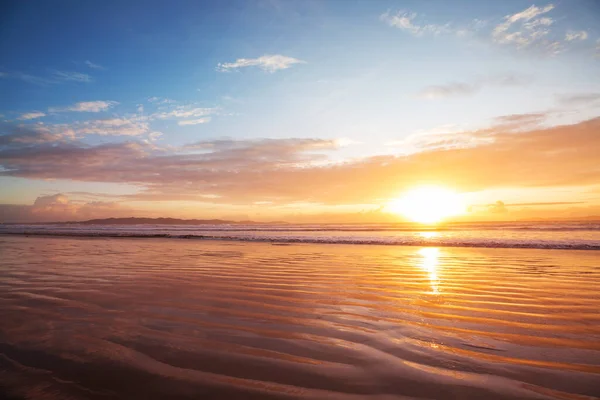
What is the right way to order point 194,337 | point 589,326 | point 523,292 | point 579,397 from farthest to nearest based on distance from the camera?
point 523,292 < point 589,326 < point 194,337 < point 579,397

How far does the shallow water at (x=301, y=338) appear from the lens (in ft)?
8.77

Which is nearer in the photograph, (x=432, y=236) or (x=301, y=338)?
(x=301, y=338)

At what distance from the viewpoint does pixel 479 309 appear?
5.12 meters

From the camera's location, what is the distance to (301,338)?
150 inches

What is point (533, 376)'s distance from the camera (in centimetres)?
282

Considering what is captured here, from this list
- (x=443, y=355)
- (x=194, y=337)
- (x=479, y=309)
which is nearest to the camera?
(x=443, y=355)

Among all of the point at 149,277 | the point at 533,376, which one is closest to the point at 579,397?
the point at 533,376

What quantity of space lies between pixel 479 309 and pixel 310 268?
544cm

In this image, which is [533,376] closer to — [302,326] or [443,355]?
[443,355]

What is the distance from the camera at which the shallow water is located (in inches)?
105

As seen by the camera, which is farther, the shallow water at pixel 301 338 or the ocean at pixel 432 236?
the ocean at pixel 432 236

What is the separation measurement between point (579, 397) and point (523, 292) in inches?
A: 176

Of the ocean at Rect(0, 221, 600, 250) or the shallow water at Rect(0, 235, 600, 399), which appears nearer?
the shallow water at Rect(0, 235, 600, 399)

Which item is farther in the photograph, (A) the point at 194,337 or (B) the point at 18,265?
(B) the point at 18,265
